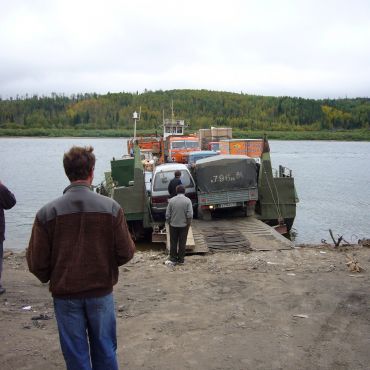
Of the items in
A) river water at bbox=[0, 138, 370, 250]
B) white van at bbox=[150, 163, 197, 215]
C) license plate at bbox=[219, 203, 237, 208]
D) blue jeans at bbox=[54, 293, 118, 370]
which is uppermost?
blue jeans at bbox=[54, 293, 118, 370]

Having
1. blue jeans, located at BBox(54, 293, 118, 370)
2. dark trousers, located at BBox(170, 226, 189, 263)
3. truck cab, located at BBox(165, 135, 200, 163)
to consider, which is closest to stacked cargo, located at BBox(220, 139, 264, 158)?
truck cab, located at BBox(165, 135, 200, 163)

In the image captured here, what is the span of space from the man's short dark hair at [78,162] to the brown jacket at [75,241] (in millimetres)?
73

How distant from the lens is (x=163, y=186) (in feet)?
49.2

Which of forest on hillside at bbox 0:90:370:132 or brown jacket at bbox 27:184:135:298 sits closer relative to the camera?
brown jacket at bbox 27:184:135:298

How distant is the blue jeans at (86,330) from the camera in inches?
133

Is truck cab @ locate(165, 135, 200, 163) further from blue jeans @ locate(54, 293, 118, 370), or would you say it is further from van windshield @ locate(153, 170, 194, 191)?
blue jeans @ locate(54, 293, 118, 370)

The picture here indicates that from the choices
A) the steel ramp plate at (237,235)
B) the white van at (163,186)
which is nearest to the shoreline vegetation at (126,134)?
the white van at (163,186)

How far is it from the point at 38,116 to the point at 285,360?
166m

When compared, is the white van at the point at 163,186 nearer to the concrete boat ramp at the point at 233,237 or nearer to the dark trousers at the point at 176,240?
the concrete boat ramp at the point at 233,237

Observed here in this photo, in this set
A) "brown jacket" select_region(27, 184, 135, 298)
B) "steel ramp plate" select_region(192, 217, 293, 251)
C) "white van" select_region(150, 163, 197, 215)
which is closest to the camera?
"brown jacket" select_region(27, 184, 135, 298)

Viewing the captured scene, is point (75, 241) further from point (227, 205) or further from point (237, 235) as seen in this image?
point (227, 205)

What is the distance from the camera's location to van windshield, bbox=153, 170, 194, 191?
15.0 m

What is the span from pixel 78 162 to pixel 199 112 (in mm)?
154599

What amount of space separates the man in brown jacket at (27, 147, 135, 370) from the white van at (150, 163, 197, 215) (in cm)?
1132
